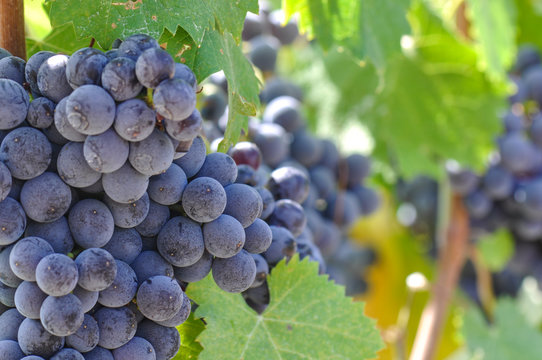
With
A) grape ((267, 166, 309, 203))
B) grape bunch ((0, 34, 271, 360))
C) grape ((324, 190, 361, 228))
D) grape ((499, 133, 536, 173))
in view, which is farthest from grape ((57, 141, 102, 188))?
grape ((499, 133, 536, 173))

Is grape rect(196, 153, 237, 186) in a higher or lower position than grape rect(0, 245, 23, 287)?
higher

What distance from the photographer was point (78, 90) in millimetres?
500

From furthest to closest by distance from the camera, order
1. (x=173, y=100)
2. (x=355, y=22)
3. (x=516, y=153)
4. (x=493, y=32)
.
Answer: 1. (x=516, y=153)
2. (x=493, y=32)
3. (x=355, y=22)
4. (x=173, y=100)

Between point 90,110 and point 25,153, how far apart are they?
0.25 ft

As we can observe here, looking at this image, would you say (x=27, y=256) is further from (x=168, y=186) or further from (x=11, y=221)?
(x=168, y=186)

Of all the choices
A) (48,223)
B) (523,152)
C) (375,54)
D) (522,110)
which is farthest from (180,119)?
(522,110)

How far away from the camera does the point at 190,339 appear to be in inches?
27.5

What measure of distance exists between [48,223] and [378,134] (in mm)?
1015

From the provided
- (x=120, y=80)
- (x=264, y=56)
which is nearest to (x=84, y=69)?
(x=120, y=80)

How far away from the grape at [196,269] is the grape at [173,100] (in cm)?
16

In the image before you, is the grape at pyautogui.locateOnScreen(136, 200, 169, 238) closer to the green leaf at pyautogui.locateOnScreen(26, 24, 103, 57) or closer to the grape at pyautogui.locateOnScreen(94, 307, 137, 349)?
the grape at pyautogui.locateOnScreen(94, 307, 137, 349)

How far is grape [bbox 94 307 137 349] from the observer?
544 millimetres

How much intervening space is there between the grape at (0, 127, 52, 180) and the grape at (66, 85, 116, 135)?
0.05m

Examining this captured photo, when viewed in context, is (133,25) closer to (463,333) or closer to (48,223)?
(48,223)
